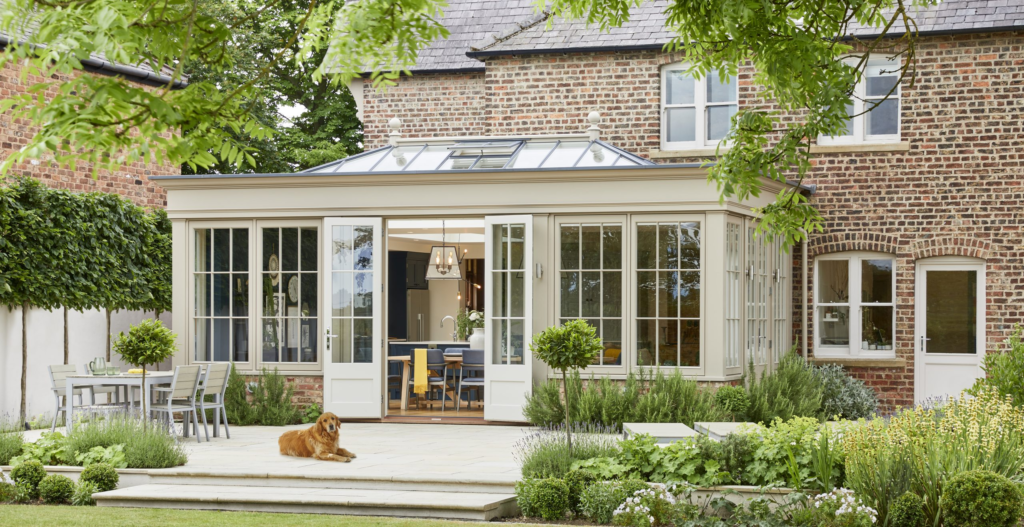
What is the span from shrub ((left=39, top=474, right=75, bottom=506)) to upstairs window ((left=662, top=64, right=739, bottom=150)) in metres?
9.76

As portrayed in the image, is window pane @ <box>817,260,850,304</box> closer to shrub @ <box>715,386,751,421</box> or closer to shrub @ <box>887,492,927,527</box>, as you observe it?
shrub @ <box>715,386,751,421</box>

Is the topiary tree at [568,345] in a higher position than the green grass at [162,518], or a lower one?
higher

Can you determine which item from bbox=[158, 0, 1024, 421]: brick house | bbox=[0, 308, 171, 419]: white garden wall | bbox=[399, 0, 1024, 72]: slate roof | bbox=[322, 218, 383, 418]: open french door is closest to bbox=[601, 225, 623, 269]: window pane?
bbox=[158, 0, 1024, 421]: brick house

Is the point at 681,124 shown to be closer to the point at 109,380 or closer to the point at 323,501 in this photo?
the point at 109,380

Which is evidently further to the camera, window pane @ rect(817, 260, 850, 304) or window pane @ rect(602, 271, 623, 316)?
window pane @ rect(817, 260, 850, 304)

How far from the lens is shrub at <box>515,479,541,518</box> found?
7457 millimetres

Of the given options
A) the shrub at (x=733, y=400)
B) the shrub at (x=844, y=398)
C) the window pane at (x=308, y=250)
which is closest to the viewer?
the shrub at (x=733, y=400)

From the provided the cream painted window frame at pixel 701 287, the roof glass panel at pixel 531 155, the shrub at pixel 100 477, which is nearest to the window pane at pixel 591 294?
the cream painted window frame at pixel 701 287

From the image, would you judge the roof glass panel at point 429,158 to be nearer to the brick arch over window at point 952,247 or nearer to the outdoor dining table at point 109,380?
the outdoor dining table at point 109,380

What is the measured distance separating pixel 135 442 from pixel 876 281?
32.8ft

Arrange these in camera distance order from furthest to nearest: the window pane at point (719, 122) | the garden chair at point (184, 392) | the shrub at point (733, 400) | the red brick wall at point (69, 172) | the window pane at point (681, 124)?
the window pane at point (681, 124)
the window pane at point (719, 122)
the red brick wall at point (69, 172)
the shrub at point (733, 400)
the garden chair at point (184, 392)

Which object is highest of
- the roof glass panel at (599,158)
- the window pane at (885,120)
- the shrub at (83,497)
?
the window pane at (885,120)

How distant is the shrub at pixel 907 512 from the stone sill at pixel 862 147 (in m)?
8.58

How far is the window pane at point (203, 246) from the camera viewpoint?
43.3 ft
